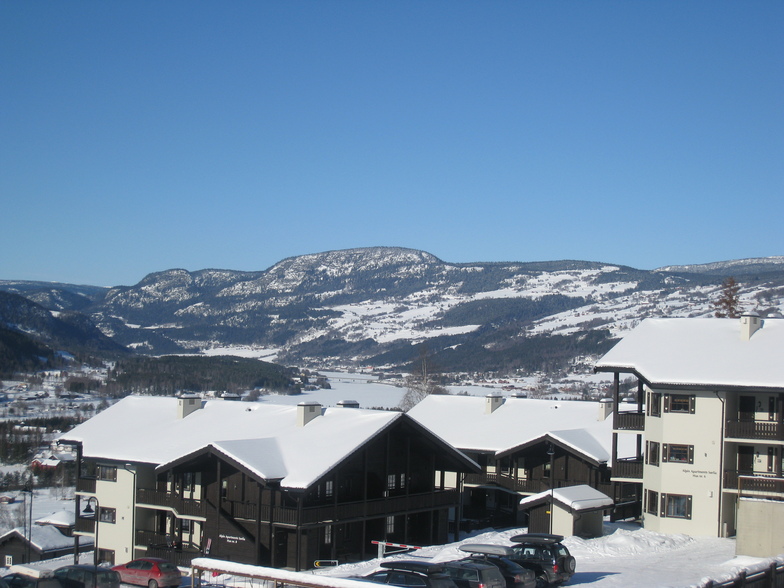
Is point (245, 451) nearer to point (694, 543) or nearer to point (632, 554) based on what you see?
point (632, 554)

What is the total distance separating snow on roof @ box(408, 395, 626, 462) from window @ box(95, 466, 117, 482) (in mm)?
18473

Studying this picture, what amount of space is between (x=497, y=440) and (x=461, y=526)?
5798 millimetres

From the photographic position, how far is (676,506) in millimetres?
42906

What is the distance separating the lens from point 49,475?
130 meters

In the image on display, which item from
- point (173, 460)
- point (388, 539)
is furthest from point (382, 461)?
point (173, 460)

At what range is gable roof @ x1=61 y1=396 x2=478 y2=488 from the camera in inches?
1581

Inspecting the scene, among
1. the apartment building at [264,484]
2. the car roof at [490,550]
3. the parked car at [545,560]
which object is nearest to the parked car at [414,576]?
the car roof at [490,550]

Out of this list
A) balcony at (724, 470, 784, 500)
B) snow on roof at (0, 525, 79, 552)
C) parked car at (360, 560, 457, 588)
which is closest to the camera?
parked car at (360, 560, 457, 588)

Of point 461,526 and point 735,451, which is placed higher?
point 735,451

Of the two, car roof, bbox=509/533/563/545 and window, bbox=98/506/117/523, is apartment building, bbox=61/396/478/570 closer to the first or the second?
window, bbox=98/506/117/523

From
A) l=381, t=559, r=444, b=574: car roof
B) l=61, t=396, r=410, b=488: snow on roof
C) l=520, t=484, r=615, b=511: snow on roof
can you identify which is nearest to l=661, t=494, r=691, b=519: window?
l=520, t=484, r=615, b=511: snow on roof

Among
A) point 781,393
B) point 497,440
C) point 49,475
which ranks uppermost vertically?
point 781,393

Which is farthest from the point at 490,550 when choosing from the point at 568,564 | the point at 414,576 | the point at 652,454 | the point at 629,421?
the point at 629,421

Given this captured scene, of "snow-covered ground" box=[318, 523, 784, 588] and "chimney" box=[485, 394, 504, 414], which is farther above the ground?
"chimney" box=[485, 394, 504, 414]
